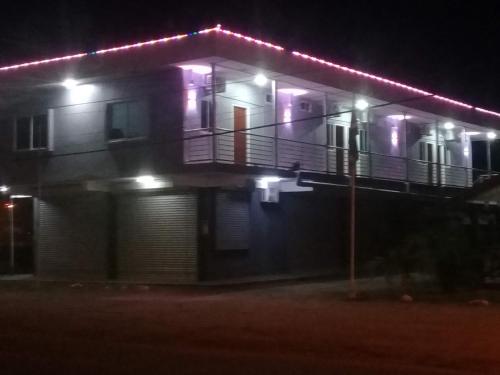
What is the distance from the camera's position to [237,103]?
28.2 meters

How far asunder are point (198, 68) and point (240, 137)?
10.1ft

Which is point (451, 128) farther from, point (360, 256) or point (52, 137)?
point (52, 137)

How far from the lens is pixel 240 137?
92.0 feet

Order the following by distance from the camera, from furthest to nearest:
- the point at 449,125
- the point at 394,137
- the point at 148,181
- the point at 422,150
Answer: the point at 422,150 < the point at 449,125 < the point at 394,137 < the point at 148,181

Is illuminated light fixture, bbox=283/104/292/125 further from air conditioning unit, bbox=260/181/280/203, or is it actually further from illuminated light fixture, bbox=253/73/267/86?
air conditioning unit, bbox=260/181/280/203

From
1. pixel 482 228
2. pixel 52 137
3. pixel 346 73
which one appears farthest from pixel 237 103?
pixel 482 228

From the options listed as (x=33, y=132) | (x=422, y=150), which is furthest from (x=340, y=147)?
(x=33, y=132)

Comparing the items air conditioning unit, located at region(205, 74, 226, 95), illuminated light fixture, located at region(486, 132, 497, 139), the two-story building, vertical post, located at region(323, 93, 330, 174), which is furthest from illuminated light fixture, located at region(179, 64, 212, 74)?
illuminated light fixture, located at region(486, 132, 497, 139)

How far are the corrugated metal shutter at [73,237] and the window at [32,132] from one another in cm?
214

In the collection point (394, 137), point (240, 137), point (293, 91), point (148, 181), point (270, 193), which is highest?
point (293, 91)

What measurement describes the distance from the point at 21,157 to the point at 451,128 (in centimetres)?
2080

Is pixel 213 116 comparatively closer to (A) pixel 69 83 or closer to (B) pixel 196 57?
(B) pixel 196 57

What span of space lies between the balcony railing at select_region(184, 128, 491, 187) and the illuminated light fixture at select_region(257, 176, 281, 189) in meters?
0.42

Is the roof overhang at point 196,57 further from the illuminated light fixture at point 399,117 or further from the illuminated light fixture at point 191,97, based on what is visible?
the illuminated light fixture at point 399,117
